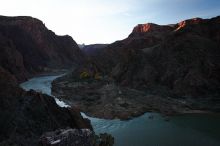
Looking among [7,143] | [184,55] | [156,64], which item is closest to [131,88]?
[156,64]

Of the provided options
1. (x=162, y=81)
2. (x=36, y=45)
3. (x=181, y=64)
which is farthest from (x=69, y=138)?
(x=36, y=45)

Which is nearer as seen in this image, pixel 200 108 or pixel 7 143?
pixel 7 143

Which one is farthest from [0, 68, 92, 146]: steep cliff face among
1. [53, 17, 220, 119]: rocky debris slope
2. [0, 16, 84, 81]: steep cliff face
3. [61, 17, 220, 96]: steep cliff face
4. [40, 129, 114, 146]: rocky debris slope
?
[0, 16, 84, 81]: steep cliff face

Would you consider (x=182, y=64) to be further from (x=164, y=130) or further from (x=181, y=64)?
(x=164, y=130)

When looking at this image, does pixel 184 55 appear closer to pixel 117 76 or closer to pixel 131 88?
pixel 131 88

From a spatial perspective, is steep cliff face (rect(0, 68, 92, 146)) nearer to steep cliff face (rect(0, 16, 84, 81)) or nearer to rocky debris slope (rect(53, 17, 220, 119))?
rocky debris slope (rect(53, 17, 220, 119))

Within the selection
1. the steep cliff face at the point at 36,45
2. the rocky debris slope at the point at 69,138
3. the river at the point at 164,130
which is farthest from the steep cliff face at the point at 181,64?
the steep cliff face at the point at 36,45

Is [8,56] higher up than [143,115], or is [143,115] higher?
[8,56]

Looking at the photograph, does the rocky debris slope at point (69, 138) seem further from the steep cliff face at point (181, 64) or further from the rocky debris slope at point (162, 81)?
the steep cliff face at point (181, 64)
